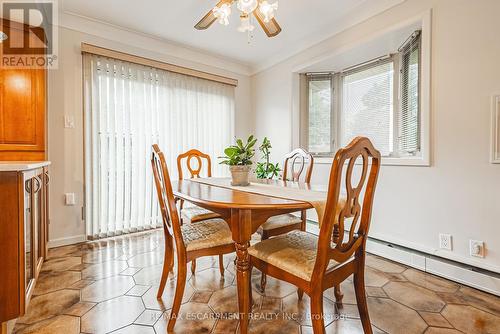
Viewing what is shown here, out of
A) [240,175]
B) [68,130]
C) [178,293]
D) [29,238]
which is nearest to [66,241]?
[68,130]

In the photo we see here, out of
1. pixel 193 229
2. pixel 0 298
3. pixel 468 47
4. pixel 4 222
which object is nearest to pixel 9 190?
pixel 4 222

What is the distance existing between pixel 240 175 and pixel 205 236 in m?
0.54

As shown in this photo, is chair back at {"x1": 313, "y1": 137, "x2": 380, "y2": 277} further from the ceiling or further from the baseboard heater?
the ceiling

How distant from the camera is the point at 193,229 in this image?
5.24ft

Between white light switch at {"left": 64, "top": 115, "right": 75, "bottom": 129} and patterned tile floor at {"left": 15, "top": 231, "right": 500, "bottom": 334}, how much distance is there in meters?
1.36

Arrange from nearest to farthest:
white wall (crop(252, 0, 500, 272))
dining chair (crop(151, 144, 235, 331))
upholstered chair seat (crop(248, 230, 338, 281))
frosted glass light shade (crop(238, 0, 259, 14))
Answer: upholstered chair seat (crop(248, 230, 338, 281))
dining chair (crop(151, 144, 235, 331))
frosted glass light shade (crop(238, 0, 259, 14))
white wall (crop(252, 0, 500, 272))

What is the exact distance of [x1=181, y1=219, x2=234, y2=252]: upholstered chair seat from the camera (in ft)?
4.59

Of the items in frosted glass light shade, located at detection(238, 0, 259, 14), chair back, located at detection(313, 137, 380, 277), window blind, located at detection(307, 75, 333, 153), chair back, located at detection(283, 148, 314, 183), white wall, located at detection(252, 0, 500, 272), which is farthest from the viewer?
window blind, located at detection(307, 75, 333, 153)

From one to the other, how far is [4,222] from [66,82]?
1951 mm

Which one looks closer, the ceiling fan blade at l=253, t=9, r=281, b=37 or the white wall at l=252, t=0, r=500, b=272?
the white wall at l=252, t=0, r=500, b=272

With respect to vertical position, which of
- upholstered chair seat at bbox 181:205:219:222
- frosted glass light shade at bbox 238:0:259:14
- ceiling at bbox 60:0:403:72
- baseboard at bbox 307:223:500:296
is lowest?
baseboard at bbox 307:223:500:296

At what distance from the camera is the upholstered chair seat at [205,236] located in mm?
1399

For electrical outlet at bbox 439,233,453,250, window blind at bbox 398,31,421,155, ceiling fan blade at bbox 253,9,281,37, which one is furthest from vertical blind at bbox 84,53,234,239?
electrical outlet at bbox 439,233,453,250

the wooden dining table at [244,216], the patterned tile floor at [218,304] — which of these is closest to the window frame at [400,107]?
the patterned tile floor at [218,304]
